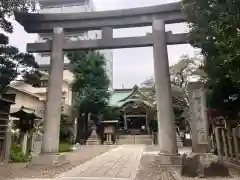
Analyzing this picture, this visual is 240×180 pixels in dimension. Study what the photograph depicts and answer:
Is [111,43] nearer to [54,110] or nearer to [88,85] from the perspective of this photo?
[54,110]

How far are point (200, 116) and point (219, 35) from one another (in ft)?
10.0

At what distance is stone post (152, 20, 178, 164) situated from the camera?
10.3 metres

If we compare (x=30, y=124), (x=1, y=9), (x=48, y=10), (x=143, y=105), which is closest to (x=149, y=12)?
(x=1, y=9)

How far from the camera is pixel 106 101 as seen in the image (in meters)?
33.8

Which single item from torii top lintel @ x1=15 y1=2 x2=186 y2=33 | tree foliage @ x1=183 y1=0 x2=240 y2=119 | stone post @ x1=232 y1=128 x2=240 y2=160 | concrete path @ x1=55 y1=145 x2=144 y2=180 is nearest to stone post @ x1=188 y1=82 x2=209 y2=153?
tree foliage @ x1=183 y1=0 x2=240 y2=119

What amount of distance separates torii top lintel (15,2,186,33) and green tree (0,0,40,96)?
52 cm

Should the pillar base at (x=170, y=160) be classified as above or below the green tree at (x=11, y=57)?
below

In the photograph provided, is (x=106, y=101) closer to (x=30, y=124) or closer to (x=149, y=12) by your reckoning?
(x=30, y=124)

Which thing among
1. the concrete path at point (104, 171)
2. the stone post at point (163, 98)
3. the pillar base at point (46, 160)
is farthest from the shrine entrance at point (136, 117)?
the pillar base at point (46, 160)

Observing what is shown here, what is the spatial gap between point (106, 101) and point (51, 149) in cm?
2299

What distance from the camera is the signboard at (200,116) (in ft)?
28.0

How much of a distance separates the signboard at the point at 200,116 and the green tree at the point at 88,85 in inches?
913

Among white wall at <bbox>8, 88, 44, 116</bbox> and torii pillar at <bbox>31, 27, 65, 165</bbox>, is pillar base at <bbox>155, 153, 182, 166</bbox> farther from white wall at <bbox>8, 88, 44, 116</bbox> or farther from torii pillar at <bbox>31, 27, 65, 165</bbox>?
white wall at <bbox>8, 88, 44, 116</bbox>

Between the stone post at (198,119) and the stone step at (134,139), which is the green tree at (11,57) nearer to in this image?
the stone post at (198,119)
